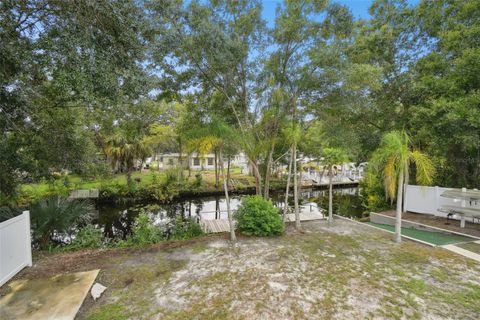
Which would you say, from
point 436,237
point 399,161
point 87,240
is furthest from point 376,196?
point 87,240

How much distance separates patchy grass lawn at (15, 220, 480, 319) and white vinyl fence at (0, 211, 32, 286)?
3.64ft

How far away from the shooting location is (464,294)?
298cm

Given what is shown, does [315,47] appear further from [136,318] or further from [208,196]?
[208,196]

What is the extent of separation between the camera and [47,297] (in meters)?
2.98

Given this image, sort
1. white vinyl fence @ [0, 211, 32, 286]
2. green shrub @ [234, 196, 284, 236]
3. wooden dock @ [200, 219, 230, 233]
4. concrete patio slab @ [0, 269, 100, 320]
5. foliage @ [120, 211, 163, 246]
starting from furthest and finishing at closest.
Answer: wooden dock @ [200, 219, 230, 233]
foliage @ [120, 211, 163, 246]
green shrub @ [234, 196, 284, 236]
white vinyl fence @ [0, 211, 32, 286]
concrete patio slab @ [0, 269, 100, 320]

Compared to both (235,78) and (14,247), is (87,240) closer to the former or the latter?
(14,247)

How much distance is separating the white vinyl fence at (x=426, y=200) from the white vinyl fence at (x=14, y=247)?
30.3ft

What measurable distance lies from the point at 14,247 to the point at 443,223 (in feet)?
31.6

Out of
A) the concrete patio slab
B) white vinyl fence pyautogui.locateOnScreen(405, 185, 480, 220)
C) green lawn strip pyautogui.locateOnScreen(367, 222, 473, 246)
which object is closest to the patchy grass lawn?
the concrete patio slab

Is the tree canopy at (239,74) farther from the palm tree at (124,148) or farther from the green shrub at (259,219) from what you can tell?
the palm tree at (124,148)

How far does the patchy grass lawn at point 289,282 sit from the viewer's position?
2.69m

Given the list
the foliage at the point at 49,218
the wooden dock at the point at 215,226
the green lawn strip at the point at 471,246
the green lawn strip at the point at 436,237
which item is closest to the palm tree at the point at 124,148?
the wooden dock at the point at 215,226

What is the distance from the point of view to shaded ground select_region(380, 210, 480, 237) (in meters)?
5.71

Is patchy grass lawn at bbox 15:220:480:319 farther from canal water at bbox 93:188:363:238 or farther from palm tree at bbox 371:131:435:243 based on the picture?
canal water at bbox 93:188:363:238
